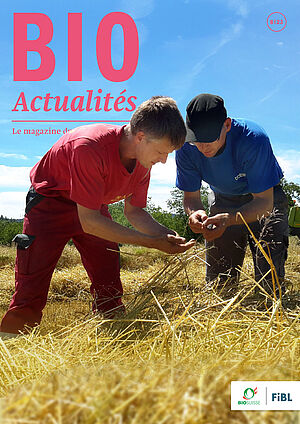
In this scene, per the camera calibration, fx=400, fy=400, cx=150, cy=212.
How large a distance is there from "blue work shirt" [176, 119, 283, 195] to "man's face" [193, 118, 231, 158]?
8 centimetres

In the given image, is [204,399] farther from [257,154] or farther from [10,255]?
[10,255]

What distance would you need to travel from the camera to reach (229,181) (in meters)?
2.91

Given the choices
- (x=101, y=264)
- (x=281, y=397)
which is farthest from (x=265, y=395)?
(x=101, y=264)

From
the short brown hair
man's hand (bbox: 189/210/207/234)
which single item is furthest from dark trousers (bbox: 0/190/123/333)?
the short brown hair

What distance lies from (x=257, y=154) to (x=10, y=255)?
5468 mm

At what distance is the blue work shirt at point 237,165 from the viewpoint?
8.75 feet

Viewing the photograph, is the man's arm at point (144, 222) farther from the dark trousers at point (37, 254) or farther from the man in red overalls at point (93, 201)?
the dark trousers at point (37, 254)

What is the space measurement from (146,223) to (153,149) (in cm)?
65

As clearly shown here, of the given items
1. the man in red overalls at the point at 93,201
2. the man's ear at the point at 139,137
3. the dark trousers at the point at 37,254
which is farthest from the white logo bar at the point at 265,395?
the dark trousers at the point at 37,254

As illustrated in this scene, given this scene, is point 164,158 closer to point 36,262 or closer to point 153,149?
point 153,149

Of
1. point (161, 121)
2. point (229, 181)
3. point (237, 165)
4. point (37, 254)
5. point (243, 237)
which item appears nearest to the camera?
point (161, 121)

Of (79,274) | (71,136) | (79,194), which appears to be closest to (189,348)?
(79,194)

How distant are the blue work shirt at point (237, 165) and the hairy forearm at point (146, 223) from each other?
0.59 m

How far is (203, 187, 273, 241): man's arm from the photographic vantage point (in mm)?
2432
